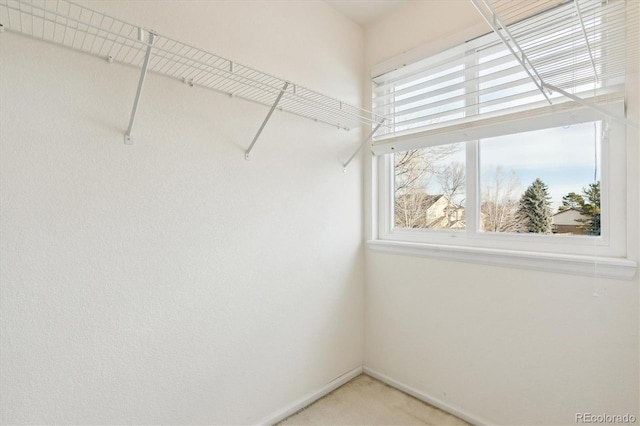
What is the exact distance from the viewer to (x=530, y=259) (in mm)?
1393

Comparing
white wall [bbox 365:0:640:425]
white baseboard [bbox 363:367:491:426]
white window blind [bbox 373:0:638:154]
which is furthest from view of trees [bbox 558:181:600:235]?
white baseboard [bbox 363:367:491:426]

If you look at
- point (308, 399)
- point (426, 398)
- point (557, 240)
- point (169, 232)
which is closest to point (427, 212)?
point (557, 240)

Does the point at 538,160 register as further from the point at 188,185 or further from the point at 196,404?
the point at 196,404

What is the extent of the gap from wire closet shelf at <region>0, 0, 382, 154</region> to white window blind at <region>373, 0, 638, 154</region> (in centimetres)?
38

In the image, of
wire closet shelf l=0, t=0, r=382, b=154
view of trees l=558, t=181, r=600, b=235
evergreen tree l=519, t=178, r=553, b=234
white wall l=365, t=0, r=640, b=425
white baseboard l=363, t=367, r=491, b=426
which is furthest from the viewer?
white baseboard l=363, t=367, r=491, b=426

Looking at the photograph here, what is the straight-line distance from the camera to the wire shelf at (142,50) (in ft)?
2.90

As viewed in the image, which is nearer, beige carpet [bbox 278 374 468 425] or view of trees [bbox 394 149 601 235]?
view of trees [bbox 394 149 601 235]

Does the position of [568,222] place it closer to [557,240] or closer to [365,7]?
[557,240]

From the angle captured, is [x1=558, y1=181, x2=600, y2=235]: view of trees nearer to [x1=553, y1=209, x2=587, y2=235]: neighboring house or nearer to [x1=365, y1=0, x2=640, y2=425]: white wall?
[x1=553, y1=209, x2=587, y2=235]: neighboring house

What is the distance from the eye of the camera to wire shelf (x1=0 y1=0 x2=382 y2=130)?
88 cm

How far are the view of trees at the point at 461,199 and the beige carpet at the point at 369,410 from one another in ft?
3.37

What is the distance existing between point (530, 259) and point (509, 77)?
2.98 ft

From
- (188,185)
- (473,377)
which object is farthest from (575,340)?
(188,185)

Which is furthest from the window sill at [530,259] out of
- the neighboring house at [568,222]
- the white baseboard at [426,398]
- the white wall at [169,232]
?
the white baseboard at [426,398]
